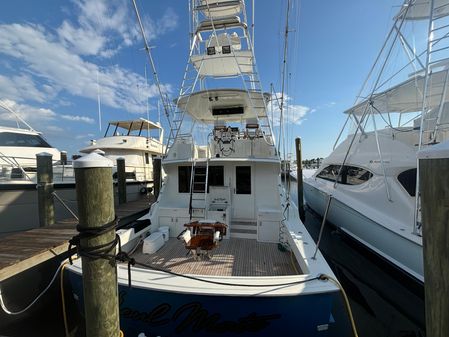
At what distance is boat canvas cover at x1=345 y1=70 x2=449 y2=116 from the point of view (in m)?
8.39

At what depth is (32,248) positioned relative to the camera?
419 cm

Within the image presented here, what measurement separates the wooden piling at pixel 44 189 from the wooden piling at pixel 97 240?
5.13 m

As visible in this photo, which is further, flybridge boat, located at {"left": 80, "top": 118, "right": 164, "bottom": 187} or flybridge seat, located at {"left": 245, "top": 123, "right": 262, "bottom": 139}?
flybridge boat, located at {"left": 80, "top": 118, "right": 164, "bottom": 187}

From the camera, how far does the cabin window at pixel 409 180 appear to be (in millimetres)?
5392

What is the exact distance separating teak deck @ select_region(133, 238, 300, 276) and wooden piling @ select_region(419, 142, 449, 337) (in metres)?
2.76

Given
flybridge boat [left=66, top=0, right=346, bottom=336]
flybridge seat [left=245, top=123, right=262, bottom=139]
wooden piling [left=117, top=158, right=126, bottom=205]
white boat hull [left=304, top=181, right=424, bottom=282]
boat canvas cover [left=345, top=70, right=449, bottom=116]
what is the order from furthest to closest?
wooden piling [left=117, top=158, right=126, bottom=205], boat canvas cover [left=345, top=70, right=449, bottom=116], flybridge seat [left=245, top=123, right=262, bottom=139], white boat hull [left=304, top=181, right=424, bottom=282], flybridge boat [left=66, top=0, right=346, bottom=336]

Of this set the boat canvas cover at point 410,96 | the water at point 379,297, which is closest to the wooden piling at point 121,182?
the water at point 379,297

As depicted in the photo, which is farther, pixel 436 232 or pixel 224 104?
pixel 224 104

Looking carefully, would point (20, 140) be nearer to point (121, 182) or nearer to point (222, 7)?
point (121, 182)

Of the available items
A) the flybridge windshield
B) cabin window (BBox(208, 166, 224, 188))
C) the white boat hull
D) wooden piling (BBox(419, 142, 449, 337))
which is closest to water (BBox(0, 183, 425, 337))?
the white boat hull

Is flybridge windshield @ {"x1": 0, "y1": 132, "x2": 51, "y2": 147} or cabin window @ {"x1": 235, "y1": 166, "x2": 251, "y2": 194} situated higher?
flybridge windshield @ {"x1": 0, "y1": 132, "x2": 51, "y2": 147}

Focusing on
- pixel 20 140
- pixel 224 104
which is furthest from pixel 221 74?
pixel 20 140

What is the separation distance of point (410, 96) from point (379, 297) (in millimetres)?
8405

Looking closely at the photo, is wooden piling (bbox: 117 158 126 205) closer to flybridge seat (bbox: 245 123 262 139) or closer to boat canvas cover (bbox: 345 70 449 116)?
flybridge seat (bbox: 245 123 262 139)
